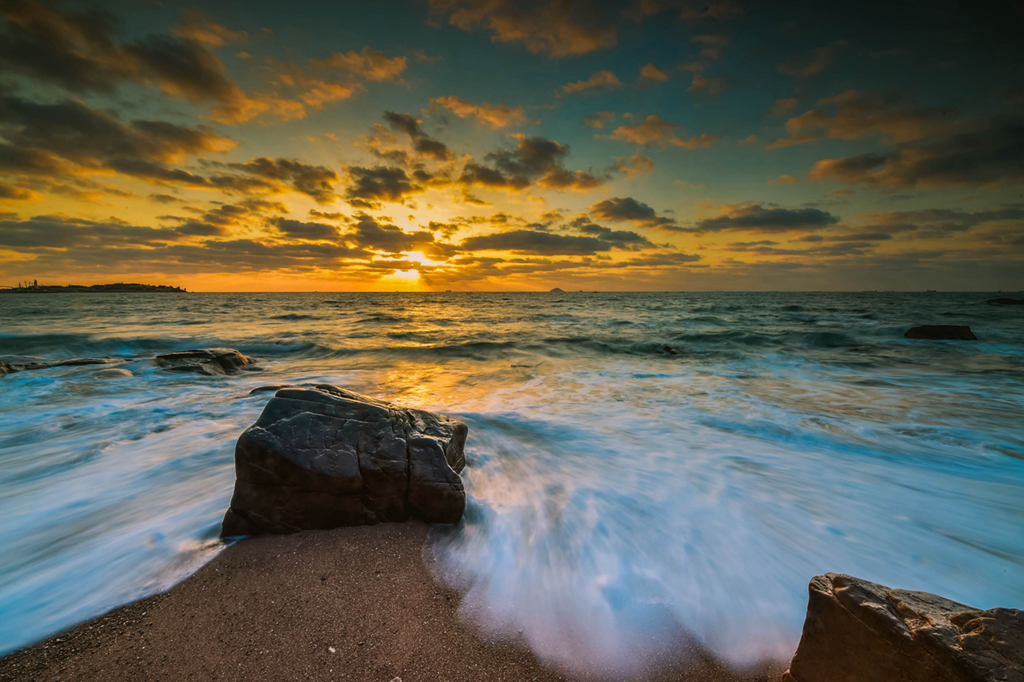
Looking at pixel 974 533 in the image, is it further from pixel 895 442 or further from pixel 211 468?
pixel 211 468

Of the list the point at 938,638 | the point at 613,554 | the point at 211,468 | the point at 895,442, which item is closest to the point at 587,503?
the point at 613,554

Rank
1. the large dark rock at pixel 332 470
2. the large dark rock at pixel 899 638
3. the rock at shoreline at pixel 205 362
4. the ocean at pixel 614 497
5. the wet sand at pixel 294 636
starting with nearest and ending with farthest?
the large dark rock at pixel 899 638 → the wet sand at pixel 294 636 → the ocean at pixel 614 497 → the large dark rock at pixel 332 470 → the rock at shoreline at pixel 205 362

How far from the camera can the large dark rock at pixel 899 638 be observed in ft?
4.21

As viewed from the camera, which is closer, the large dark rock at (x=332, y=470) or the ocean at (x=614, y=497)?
the ocean at (x=614, y=497)

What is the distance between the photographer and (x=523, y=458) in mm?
4801

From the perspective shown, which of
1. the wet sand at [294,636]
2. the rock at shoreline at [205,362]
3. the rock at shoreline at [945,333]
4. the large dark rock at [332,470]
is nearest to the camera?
the wet sand at [294,636]

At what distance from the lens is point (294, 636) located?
2080 millimetres

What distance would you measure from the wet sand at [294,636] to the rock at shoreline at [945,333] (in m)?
20.2

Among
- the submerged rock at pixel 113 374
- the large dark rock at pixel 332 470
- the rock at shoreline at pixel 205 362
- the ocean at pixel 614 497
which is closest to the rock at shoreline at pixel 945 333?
the ocean at pixel 614 497

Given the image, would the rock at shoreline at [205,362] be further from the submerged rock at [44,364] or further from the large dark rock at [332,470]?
the large dark rock at [332,470]

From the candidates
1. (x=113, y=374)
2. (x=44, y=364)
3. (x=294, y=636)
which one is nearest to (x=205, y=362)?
(x=113, y=374)

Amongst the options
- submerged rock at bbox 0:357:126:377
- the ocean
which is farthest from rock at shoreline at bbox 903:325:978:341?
submerged rock at bbox 0:357:126:377

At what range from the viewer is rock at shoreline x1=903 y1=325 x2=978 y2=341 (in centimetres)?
1489

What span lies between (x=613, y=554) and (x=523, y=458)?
1942mm
